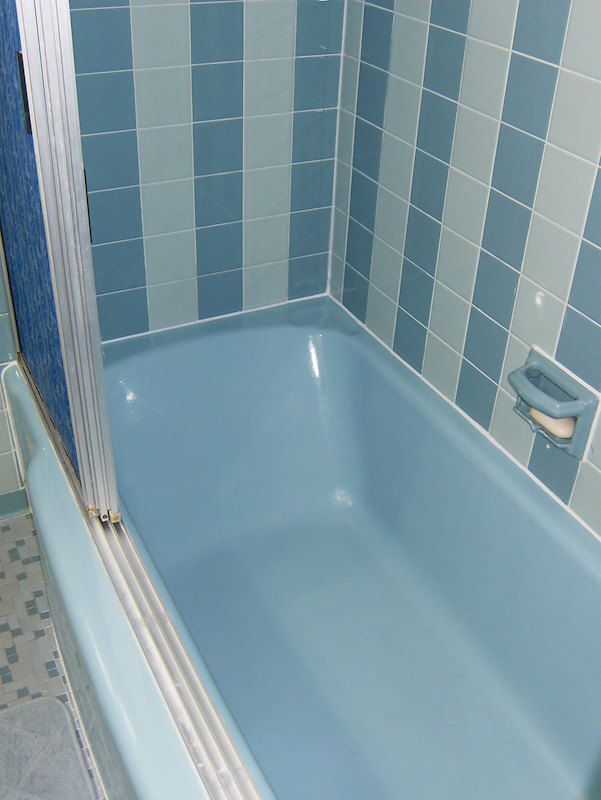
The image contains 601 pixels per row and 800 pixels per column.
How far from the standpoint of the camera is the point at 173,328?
1.95 m

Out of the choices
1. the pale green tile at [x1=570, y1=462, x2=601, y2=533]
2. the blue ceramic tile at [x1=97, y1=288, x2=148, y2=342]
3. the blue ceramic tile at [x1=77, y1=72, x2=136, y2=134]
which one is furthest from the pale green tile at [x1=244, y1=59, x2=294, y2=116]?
the pale green tile at [x1=570, y1=462, x2=601, y2=533]

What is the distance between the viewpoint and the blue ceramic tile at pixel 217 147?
1.74 m

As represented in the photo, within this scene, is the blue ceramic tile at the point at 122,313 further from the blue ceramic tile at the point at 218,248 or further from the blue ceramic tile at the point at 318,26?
the blue ceramic tile at the point at 318,26

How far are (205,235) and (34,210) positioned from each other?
71 centimetres

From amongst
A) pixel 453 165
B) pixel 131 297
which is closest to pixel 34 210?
pixel 131 297

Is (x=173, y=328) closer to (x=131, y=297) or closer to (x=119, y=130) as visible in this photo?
(x=131, y=297)

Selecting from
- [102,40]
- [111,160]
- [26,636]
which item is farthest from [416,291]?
[26,636]

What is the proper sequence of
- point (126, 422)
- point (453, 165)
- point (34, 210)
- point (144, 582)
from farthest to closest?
point (126, 422) < point (453, 165) < point (144, 582) < point (34, 210)

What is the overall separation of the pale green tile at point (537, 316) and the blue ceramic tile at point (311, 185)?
638 millimetres

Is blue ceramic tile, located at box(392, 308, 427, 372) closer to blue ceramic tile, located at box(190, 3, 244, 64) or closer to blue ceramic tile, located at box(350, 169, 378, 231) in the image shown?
blue ceramic tile, located at box(350, 169, 378, 231)

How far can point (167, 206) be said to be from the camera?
178cm

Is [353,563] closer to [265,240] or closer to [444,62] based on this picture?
[265,240]

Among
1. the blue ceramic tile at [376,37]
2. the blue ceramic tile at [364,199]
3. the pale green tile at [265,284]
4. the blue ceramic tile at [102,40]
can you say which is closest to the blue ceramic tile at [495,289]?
the blue ceramic tile at [364,199]

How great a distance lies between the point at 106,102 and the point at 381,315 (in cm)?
75
